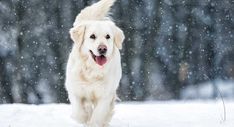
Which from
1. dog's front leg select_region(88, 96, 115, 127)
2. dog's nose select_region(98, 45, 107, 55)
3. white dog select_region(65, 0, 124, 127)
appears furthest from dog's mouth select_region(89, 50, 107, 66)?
dog's front leg select_region(88, 96, 115, 127)

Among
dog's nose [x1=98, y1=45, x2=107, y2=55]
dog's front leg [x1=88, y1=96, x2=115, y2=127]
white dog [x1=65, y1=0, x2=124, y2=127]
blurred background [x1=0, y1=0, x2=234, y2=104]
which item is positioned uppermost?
dog's nose [x1=98, y1=45, x2=107, y2=55]

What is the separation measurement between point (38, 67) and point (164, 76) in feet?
17.1

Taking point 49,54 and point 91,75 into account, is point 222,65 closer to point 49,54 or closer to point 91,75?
point 49,54

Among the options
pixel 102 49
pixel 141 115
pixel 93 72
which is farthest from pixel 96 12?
pixel 141 115

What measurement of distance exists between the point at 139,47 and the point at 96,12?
49.6 ft

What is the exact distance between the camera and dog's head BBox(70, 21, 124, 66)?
5742 millimetres

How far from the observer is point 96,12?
6.97m

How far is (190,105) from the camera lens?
8.11 meters

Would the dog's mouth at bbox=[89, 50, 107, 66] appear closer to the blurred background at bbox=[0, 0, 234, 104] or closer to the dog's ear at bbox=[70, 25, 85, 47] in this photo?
the dog's ear at bbox=[70, 25, 85, 47]

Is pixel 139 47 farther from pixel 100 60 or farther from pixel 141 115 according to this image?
pixel 100 60

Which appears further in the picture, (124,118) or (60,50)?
(60,50)

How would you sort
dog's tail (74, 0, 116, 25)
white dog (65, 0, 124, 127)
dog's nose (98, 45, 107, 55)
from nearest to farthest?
dog's nose (98, 45, 107, 55)
white dog (65, 0, 124, 127)
dog's tail (74, 0, 116, 25)

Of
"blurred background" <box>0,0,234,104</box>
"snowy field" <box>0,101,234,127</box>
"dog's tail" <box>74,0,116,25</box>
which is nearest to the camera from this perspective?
"snowy field" <box>0,101,234,127</box>

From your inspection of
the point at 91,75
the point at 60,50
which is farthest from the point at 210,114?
the point at 60,50
